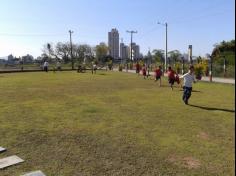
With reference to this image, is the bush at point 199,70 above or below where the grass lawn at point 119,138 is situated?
above

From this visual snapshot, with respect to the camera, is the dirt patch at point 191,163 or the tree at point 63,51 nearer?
the dirt patch at point 191,163

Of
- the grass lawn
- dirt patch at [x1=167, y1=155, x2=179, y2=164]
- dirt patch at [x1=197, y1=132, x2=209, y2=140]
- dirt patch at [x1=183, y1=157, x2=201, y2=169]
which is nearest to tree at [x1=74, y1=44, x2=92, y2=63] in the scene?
the grass lawn

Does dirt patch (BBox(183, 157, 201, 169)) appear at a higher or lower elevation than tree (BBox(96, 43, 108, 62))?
lower

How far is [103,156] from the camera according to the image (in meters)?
7.03

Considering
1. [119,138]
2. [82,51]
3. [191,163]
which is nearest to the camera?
[191,163]

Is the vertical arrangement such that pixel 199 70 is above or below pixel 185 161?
above

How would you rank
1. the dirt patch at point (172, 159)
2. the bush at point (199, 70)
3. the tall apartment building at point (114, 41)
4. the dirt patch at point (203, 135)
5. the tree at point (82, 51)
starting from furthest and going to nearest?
the tall apartment building at point (114, 41) < the tree at point (82, 51) < the bush at point (199, 70) < the dirt patch at point (203, 135) < the dirt patch at point (172, 159)

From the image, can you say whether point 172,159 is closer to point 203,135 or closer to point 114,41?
point 203,135

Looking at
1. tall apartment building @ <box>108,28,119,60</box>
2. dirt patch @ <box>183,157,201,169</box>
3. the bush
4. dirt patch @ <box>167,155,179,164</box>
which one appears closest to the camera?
dirt patch @ <box>183,157,201,169</box>

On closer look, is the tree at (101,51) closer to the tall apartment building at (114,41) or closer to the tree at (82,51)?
the tree at (82,51)

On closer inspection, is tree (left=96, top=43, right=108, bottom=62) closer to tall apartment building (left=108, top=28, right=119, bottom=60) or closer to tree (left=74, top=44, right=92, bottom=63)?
tree (left=74, top=44, right=92, bottom=63)

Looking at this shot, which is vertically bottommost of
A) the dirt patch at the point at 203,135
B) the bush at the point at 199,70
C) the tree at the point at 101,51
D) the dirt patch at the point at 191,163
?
the dirt patch at the point at 191,163

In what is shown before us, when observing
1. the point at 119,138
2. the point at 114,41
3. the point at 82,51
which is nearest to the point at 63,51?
the point at 82,51

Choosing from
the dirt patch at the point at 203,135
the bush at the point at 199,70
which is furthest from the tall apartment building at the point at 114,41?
the dirt patch at the point at 203,135
